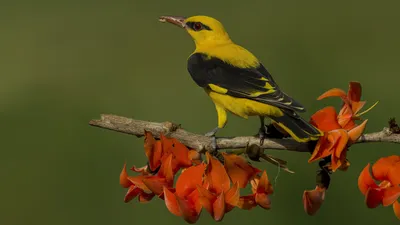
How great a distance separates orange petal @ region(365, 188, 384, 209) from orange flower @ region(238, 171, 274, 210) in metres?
0.11

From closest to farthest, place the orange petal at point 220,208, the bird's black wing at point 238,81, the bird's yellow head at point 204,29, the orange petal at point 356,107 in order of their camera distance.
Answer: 1. the orange petal at point 220,208
2. the orange petal at point 356,107
3. the bird's black wing at point 238,81
4. the bird's yellow head at point 204,29

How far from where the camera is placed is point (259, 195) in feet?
3.29

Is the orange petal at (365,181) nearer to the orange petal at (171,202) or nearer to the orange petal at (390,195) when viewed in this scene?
the orange petal at (390,195)

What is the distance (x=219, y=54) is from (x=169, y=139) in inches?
15.8

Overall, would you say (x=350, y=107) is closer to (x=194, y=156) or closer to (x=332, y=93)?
(x=332, y=93)

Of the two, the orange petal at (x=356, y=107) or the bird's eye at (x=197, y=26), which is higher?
the bird's eye at (x=197, y=26)

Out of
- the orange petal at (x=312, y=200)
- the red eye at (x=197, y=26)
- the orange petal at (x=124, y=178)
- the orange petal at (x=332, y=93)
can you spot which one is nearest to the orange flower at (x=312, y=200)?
the orange petal at (x=312, y=200)

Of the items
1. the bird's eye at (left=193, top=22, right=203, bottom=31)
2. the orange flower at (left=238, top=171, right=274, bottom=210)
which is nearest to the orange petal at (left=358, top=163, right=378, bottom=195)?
the orange flower at (left=238, top=171, right=274, bottom=210)

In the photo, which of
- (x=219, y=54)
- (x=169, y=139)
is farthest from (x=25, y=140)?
(x=169, y=139)

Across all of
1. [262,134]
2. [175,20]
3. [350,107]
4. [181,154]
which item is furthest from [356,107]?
[175,20]

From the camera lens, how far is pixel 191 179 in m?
0.99

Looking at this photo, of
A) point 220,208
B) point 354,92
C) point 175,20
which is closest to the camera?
point 220,208

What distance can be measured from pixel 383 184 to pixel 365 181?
0.02 m

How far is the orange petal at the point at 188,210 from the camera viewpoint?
0.96 meters
